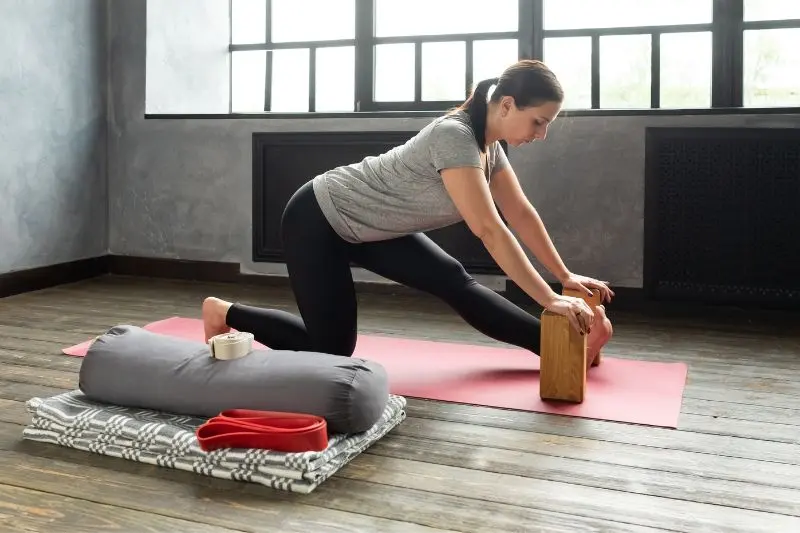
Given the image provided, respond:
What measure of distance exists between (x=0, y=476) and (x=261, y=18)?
325 centimetres

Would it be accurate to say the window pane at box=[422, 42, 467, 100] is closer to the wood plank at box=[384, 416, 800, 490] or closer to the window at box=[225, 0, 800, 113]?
the window at box=[225, 0, 800, 113]

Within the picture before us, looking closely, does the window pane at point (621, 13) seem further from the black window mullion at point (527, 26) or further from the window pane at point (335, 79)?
the window pane at point (335, 79)

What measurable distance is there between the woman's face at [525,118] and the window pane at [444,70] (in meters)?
1.94

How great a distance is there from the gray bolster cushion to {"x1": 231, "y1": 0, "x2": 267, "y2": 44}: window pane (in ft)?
9.01

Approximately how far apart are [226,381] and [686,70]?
2.64 metres

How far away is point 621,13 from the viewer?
3.70 m

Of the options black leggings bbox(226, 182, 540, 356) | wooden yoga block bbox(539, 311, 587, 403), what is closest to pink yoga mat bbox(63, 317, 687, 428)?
wooden yoga block bbox(539, 311, 587, 403)

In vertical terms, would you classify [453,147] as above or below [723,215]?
above

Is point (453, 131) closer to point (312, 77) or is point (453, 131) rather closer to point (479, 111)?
point (479, 111)

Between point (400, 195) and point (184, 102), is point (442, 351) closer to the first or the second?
point (400, 195)

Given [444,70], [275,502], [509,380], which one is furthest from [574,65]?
[275,502]

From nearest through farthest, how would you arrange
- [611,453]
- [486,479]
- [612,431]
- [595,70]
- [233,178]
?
1. [486,479]
2. [611,453]
3. [612,431]
4. [595,70]
5. [233,178]

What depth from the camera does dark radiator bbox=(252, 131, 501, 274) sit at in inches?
151

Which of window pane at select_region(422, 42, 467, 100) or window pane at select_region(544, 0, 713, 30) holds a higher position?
window pane at select_region(544, 0, 713, 30)
